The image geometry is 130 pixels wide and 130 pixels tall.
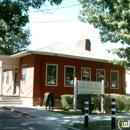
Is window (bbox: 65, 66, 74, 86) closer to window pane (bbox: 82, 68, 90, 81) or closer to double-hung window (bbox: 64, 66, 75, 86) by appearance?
double-hung window (bbox: 64, 66, 75, 86)

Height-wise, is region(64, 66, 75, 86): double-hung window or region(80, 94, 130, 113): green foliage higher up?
region(64, 66, 75, 86): double-hung window

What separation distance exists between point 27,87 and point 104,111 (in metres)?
7.11

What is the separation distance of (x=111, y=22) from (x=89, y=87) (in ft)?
14.8

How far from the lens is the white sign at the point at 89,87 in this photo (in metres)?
16.0

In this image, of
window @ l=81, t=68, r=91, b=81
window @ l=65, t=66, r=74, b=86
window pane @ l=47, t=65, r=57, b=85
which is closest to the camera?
window pane @ l=47, t=65, r=57, b=85

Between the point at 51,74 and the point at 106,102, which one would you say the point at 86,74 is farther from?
the point at 106,102

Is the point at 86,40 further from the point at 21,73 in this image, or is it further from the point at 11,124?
the point at 11,124

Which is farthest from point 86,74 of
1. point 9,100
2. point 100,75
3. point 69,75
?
point 9,100

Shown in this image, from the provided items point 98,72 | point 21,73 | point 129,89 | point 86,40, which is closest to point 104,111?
point 98,72

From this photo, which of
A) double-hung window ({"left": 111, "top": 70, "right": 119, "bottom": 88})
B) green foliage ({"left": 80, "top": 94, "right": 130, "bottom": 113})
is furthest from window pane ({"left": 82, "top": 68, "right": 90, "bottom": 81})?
green foliage ({"left": 80, "top": 94, "right": 130, "bottom": 113})

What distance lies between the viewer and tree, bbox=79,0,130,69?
13758 mm

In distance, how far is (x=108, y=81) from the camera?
921 inches

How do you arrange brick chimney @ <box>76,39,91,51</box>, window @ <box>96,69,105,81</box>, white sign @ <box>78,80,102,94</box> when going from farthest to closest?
brick chimney @ <box>76,39,91,51</box>
window @ <box>96,69,105,81</box>
white sign @ <box>78,80,102,94</box>

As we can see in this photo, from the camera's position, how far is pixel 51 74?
798 inches
